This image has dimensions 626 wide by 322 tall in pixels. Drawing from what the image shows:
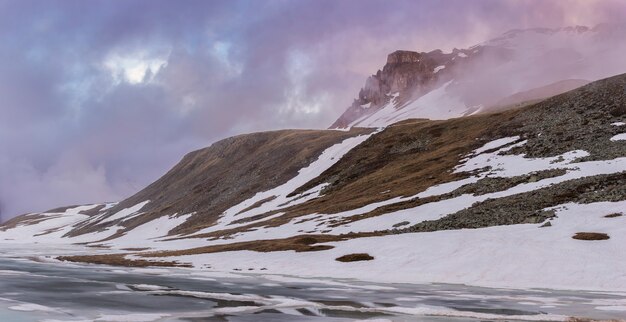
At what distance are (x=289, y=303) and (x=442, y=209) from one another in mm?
45217

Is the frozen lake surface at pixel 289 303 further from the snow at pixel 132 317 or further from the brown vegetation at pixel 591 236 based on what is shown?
the brown vegetation at pixel 591 236

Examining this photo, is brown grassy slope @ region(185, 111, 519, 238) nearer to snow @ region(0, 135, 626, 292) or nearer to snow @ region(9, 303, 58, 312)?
snow @ region(0, 135, 626, 292)

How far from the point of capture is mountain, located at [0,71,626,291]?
139 feet

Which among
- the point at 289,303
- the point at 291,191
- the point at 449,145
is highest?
the point at 449,145

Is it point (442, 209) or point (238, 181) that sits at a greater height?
point (238, 181)

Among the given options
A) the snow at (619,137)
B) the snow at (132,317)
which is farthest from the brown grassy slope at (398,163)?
the snow at (132,317)

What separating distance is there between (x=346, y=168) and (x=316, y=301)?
106 metres

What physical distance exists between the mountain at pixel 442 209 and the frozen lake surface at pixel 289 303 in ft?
27.2

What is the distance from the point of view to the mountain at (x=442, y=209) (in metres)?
42.3

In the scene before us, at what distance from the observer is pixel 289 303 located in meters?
24.4

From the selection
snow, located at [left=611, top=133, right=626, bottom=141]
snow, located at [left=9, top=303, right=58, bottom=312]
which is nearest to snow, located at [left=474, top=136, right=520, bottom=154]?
snow, located at [left=611, top=133, right=626, bottom=141]

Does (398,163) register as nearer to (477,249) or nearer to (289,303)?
(477,249)

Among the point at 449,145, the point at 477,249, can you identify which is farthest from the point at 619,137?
the point at 477,249

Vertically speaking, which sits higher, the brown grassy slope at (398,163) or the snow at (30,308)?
the brown grassy slope at (398,163)
